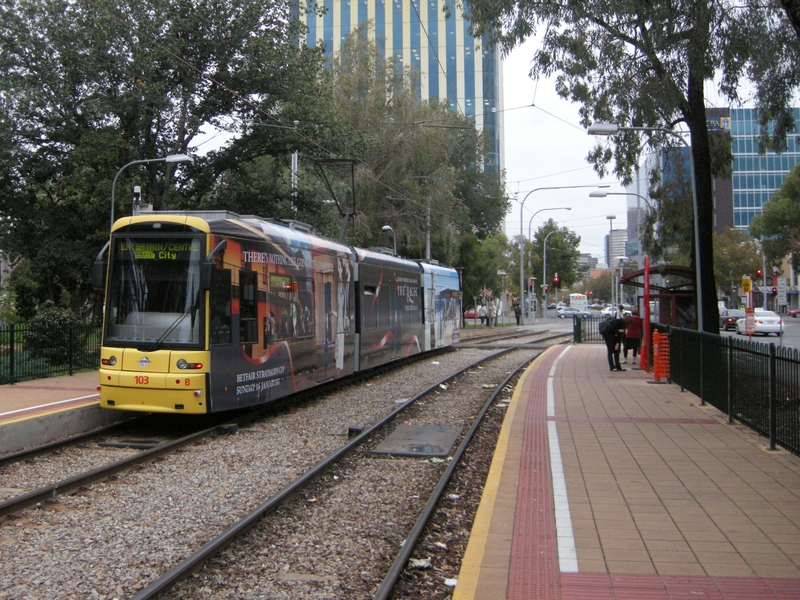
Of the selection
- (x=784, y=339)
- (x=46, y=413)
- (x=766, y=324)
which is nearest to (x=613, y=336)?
(x=46, y=413)

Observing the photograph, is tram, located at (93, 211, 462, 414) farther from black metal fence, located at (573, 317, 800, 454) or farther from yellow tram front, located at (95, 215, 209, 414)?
black metal fence, located at (573, 317, 800, 454)

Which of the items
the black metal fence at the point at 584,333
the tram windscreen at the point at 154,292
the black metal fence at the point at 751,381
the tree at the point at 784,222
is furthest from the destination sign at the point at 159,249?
the tree at the point at 784,222

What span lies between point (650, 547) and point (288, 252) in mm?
8550

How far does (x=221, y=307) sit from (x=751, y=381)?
7001 millimetres

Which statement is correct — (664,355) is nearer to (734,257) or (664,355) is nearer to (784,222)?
(784,222)

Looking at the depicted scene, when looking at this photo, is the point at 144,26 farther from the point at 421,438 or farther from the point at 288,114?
the point at 421,438

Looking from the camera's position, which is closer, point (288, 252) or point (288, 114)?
point (288, 252)

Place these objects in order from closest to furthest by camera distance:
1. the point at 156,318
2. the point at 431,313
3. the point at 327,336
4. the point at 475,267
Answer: the point at 156,318 → the point at 327,336 → the point at 431,313 → the point at 475,267

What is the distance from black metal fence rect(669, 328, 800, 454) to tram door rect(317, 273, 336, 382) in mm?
6603

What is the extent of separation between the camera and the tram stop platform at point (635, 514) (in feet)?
15.7

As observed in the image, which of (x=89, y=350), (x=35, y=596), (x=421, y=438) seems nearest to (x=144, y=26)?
(x=89, y=350)

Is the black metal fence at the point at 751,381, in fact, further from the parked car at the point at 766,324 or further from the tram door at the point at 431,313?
the parked car at the point at 766,324

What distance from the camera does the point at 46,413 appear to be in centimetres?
1080

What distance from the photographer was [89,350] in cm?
1770
